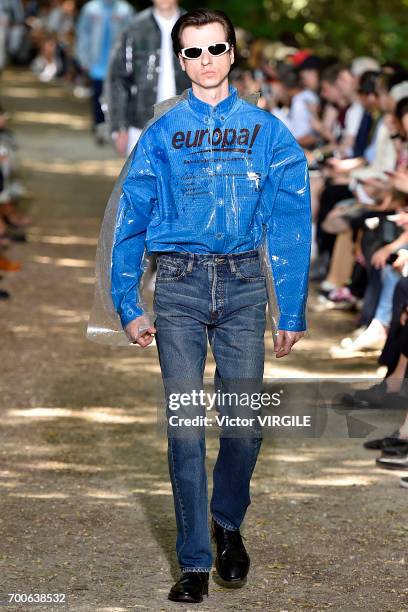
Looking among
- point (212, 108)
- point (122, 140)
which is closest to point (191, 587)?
point (212, 108)

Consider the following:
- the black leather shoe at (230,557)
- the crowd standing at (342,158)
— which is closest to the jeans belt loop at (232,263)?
the black leather shoe at (230,557)

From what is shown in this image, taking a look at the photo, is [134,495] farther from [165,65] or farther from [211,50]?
[165,65]

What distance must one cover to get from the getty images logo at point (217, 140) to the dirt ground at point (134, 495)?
1.55 metres

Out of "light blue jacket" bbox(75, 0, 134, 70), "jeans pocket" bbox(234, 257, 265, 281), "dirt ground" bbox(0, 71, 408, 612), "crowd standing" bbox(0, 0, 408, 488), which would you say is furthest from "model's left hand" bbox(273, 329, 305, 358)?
"light blue jacket" bbox(75, 0, 134, 70)

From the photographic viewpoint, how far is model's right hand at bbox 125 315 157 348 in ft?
16.6

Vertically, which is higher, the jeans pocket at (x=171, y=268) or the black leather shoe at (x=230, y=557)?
the jeans pocket at (x=171, y=268)

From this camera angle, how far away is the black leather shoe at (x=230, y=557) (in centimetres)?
516

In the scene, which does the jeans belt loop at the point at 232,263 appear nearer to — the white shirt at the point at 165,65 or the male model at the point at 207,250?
the male model at the point at 207,250

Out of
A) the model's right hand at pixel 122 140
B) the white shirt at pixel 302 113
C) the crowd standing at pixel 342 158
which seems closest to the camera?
the crowd standing at pixel 342 158

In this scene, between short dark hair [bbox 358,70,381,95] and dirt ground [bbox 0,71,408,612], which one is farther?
short dark hair [bbox 358,70,381,95]

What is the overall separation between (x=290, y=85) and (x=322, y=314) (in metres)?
3.75

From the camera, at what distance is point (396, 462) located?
6.86m

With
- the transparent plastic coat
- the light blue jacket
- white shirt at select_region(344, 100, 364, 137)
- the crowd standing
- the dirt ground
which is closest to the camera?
the transparent plastic coat

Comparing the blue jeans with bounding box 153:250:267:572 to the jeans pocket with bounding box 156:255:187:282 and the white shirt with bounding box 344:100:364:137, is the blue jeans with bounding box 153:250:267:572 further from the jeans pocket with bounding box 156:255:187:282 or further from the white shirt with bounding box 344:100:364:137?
the white shirt with bounding box 344:100:364:137
